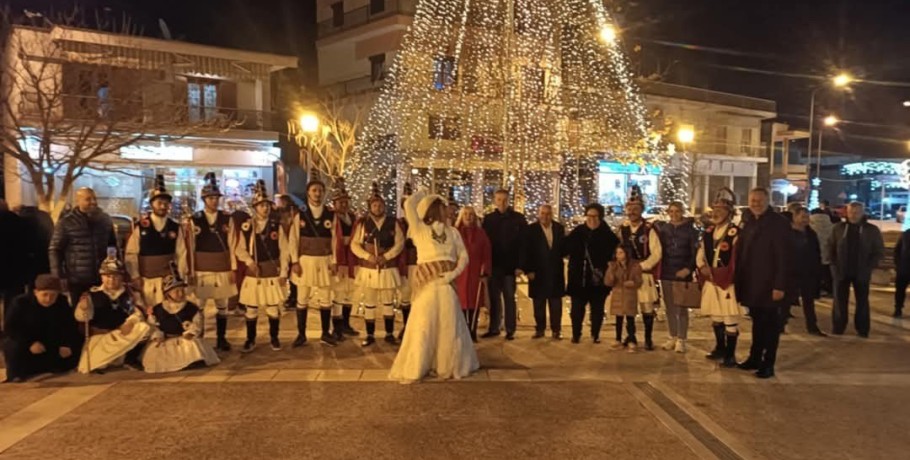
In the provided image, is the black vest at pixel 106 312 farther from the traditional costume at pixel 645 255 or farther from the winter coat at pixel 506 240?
the traditional costume at pixel 645 255

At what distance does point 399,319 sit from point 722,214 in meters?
4.84

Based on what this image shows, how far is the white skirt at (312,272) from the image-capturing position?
26.6 ft

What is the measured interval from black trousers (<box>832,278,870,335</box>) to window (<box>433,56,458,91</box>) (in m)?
8.17

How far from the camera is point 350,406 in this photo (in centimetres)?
596

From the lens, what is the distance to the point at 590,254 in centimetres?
841

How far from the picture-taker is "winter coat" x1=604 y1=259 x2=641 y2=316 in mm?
8008

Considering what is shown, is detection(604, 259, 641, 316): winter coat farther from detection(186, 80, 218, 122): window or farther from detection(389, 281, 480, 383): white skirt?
detection(186, 80, 218, 122): window

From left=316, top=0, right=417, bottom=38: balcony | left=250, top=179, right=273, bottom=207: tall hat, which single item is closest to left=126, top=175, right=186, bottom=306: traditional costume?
left=250, top=179, right=273, bottom=207: tall hat

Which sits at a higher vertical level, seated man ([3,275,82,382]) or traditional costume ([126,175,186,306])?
traditional costume ([126,175,186,306])

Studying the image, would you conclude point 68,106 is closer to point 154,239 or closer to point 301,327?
point 154,239

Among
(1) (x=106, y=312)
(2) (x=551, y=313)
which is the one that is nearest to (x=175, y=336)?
(1) (x=106, y=312)

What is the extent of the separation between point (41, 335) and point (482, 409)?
15.5 feet

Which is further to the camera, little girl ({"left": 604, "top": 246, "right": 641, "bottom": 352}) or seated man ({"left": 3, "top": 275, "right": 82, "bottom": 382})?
little girl ({"left": 604, "top": 246, "right": 641, "bottom": 352})

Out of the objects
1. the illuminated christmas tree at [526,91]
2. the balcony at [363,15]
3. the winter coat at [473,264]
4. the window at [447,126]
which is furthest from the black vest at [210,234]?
the balcony at [363,15]
